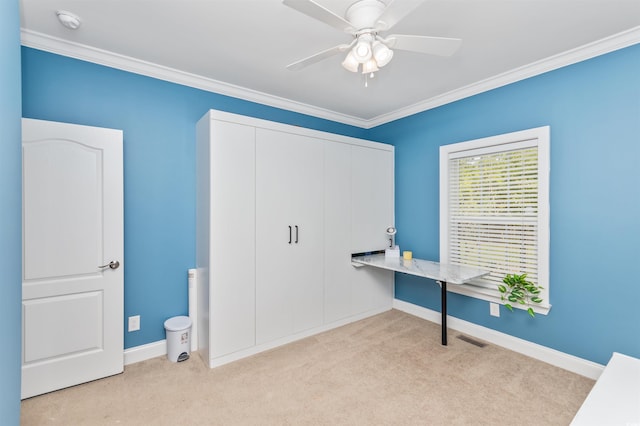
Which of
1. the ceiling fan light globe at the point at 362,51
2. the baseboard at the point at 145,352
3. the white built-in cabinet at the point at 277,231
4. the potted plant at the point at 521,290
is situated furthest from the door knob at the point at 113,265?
the potted plant at the point at 521,290

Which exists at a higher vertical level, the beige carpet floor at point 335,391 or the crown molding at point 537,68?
the crown molding at point 537,68

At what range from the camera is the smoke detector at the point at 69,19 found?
1.98 metres

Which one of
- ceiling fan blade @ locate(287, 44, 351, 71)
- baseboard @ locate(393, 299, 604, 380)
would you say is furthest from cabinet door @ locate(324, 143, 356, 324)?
ceiling fan blade @ locate(287, 44, 351, 71)

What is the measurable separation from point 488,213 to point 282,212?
6.75ft

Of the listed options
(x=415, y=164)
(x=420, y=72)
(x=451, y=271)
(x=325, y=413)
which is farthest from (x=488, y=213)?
→ (x=325, y=413)

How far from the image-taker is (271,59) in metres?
2.55

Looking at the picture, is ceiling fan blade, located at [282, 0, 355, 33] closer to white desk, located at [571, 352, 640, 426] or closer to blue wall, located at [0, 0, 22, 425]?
blue wall, located at [0, 0, 22, 425]

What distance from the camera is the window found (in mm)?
2590

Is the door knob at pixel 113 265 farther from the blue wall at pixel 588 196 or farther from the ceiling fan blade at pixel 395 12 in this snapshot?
the blue wall at pixel 588 196

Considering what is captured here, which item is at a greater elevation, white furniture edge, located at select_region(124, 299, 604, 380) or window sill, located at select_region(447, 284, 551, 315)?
window sill, located at select_region(447, 284, 551, 315)

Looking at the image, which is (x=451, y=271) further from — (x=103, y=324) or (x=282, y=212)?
(x=103, y=324)

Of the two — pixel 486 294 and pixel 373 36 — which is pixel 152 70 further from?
pixel 486 294

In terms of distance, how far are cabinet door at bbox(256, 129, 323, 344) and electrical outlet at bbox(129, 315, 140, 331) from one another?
1.03 meters

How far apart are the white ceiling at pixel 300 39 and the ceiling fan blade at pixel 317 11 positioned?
0.40 meters
